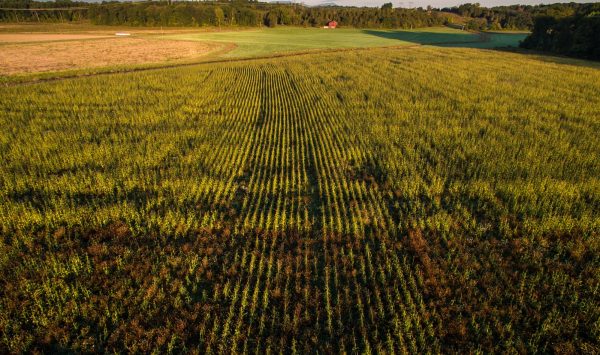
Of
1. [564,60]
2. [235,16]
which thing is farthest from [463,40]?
[235,16]

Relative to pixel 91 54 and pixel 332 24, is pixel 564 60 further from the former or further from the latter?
pixel 332 24

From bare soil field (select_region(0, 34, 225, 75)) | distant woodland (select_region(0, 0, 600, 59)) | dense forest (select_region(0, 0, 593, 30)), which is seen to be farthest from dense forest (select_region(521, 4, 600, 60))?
bare soil field (select_region(0, 34, 225, 75))

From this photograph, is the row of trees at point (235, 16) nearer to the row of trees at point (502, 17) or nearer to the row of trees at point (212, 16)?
the row of trees at point (212, 16)

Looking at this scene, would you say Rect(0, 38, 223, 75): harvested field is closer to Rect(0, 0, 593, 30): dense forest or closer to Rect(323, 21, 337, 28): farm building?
Rect(0, 0, 593, 30): dense forest

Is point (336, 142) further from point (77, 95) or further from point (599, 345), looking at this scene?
point (77, 95)

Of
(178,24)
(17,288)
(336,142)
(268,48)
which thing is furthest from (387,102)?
(178,24)

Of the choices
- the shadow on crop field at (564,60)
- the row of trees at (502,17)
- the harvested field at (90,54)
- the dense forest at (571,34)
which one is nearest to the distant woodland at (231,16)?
the row of trees at (502,17)

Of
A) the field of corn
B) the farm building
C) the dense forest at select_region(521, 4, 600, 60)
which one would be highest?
the farm building
